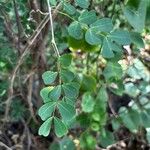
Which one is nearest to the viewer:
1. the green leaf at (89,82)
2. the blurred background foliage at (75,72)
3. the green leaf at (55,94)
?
the green leaf at (55,94)

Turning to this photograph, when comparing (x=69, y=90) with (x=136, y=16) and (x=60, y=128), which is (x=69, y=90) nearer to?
(x=60, y=128)

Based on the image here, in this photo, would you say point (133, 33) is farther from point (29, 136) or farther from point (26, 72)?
point (29, 136)

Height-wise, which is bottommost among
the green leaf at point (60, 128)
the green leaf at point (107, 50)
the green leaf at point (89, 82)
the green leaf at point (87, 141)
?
the green leaf at point (87, 141)

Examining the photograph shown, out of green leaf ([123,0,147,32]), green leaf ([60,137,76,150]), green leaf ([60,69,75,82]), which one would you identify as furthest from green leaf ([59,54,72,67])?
green leaf ([60,137,76,150])

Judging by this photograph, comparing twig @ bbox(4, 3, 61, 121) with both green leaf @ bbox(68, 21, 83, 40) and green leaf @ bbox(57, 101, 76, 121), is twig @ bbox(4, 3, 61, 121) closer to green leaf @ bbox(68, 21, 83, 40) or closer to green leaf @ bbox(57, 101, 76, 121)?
green leaf @ bbox(68, 21, 83, 40)

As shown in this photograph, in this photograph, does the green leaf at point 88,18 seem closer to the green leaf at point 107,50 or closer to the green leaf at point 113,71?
the green leaf at point 107,50

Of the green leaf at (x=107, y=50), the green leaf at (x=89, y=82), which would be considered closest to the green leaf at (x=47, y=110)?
the green leaf at (x=107, y=50)

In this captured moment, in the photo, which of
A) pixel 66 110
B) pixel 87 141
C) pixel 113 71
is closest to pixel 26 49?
pixel 113 71

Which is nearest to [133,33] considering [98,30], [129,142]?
[98,30]
